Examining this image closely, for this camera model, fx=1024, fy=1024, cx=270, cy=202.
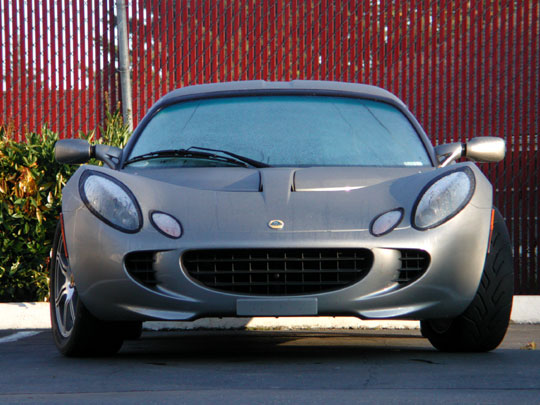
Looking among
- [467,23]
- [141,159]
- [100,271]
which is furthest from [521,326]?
[100,271]

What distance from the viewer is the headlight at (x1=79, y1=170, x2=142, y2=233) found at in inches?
174

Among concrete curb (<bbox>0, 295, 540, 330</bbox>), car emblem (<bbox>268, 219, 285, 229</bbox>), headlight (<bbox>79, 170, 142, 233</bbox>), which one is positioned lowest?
concrete curb (<bbox>0, 295, 540, 330</bbox>)

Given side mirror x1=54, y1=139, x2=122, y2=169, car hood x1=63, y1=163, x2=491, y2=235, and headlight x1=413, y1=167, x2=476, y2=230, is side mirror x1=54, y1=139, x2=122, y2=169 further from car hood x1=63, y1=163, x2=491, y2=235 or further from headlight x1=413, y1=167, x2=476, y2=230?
headlight x1=413, y1=167, x2=476, y2=230

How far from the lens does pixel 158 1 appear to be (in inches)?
336

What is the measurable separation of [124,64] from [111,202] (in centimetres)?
410

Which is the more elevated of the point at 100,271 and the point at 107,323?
the point at 100,271

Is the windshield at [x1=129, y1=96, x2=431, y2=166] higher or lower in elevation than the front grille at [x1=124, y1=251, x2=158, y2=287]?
higher

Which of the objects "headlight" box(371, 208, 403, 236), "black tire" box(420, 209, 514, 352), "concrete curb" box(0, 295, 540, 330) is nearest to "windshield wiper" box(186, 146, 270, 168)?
"headlight" box(371, 208, 403, 236)

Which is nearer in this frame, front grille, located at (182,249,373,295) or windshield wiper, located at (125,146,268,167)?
front grille, located at (182,249,373,295)

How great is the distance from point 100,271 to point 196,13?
4.53 m

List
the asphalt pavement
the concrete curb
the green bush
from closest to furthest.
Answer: the asphalt pavement < the concrete curb < the green bush

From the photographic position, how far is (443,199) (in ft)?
14.7

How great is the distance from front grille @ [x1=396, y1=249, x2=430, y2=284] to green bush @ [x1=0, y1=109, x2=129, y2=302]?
385cm

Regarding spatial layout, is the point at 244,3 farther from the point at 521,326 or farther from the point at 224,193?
the point at 224,193
